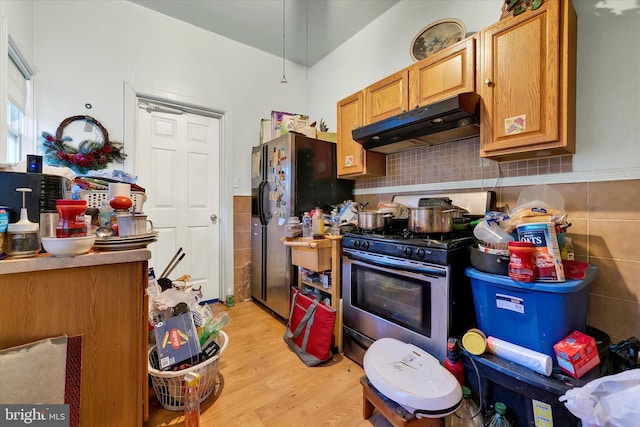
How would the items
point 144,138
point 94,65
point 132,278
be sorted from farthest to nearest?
point 144,138, point 94,65, point 132,278

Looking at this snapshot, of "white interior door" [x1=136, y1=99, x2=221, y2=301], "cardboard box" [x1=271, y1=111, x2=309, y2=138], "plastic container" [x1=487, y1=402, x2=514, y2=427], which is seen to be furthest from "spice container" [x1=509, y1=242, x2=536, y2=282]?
"white interior door" [x1=136, y1=99, x2=221, y2=301]

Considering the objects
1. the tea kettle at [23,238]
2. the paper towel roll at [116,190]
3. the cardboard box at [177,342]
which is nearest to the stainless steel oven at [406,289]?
the cardboard box at [177,342]

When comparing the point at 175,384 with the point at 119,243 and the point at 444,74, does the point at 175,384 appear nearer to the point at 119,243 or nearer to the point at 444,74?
the point at 119,243

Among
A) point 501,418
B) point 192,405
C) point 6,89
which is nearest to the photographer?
point 501,418

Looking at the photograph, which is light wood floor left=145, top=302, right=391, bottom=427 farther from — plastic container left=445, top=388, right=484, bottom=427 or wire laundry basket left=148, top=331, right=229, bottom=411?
plastic container left=445, top=388, right=484, bottom=427

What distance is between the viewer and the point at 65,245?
88cm

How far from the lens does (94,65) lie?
226cm

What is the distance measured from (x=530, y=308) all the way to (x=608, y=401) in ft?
1.09

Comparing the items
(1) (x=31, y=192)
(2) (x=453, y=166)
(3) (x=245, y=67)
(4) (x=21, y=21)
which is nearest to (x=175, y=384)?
(1) (x=31, y=192)

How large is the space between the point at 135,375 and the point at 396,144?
2072 millimetres

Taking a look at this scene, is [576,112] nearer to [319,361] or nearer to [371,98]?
[371,98]

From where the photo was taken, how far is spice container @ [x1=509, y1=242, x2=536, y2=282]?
106cm

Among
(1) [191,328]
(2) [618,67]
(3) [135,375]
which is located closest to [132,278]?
(3) [135,375]

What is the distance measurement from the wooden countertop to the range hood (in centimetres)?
155
